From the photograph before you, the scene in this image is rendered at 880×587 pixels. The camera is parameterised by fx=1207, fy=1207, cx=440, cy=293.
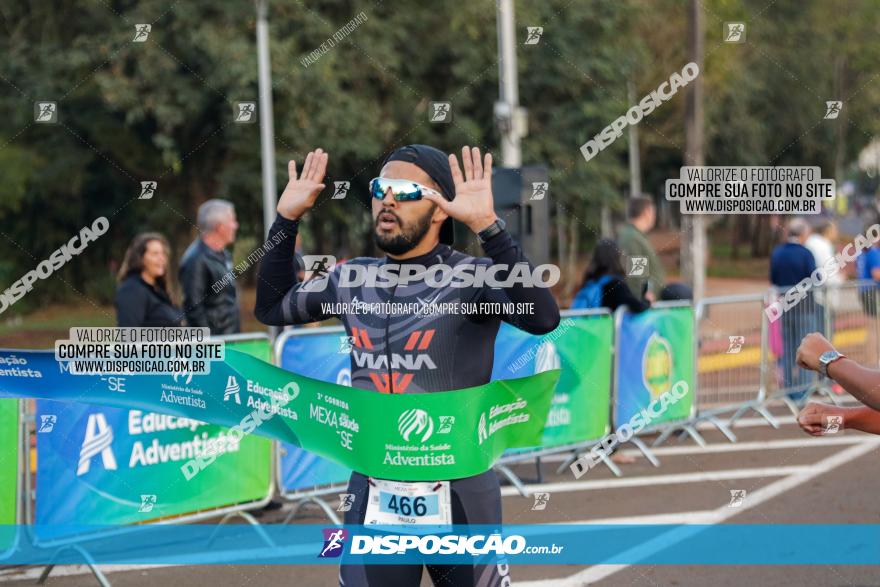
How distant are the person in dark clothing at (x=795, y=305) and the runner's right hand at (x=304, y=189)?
8.94 meters

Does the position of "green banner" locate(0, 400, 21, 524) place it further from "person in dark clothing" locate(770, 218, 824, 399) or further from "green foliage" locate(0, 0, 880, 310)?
"green foliage" locate(0, 0, 880, 310)

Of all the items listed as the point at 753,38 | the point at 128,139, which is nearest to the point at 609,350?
the point at 128,139

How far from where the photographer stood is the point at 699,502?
8453 mm

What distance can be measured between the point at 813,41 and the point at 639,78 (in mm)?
12762

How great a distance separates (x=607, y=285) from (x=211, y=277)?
329 centimetres

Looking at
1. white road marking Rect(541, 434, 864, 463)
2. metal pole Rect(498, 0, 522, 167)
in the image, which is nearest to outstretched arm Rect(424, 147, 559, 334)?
white road marking Rect(541, 434, 864, 463)

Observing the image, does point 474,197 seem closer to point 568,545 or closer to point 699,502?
point 568,545

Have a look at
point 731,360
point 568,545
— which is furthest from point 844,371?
point 731,360

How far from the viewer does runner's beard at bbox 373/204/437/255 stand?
374 cm

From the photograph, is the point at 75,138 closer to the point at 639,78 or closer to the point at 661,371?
the point at 639,78

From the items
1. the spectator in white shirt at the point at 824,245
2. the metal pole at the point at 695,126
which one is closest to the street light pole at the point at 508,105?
the metal pole at the point at 695,126

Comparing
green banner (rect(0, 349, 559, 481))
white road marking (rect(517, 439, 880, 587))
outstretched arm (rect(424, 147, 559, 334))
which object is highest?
outstretched arm (rect(424, 147, 559, 334))

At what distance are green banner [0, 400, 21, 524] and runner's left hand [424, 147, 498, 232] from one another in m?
3.71

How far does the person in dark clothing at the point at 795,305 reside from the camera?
12.2 meters
